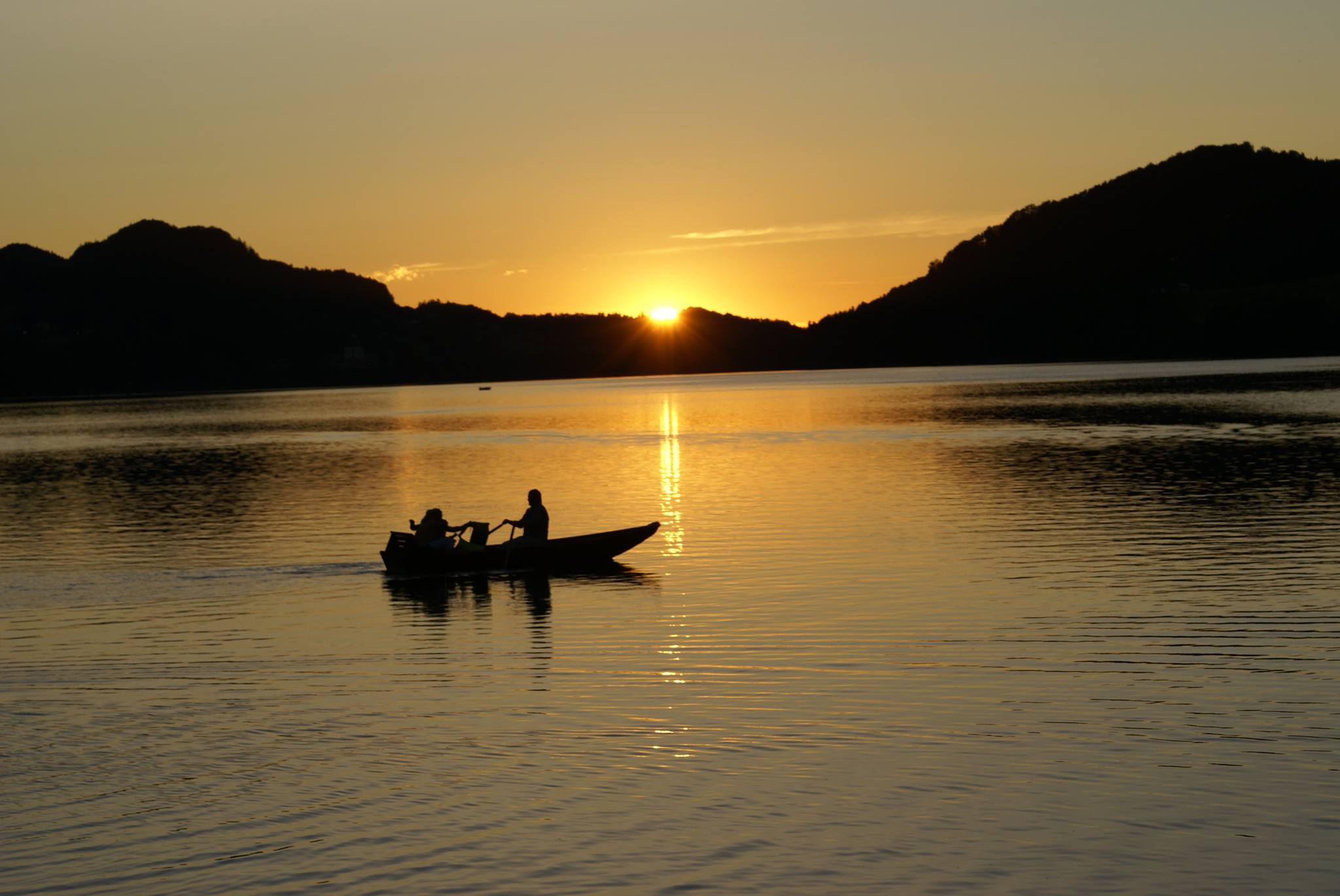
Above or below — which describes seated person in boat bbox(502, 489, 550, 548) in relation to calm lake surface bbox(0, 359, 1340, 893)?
above

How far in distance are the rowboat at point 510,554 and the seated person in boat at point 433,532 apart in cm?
17

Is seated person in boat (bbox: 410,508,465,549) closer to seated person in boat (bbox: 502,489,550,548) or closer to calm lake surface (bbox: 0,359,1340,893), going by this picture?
calm lake surface (bbox: 0,359,1340,893)

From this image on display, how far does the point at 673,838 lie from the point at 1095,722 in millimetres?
7027

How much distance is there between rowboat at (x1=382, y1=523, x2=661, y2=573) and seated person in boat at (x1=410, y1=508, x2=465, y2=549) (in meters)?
0.17

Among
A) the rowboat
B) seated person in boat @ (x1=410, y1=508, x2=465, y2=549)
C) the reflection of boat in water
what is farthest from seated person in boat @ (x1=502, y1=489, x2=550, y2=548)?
seated person in boat @ (x1=410, y1=508, x2=465, y2=549)

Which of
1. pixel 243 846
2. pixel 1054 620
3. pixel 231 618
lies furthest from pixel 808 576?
pixel 243 846

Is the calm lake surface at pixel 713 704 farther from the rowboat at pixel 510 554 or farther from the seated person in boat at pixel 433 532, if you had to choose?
the seated person in boat at pixel 433 532

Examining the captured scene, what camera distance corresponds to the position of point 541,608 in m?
30.8

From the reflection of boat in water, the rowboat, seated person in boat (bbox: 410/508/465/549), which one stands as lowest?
the reflection of boat in water

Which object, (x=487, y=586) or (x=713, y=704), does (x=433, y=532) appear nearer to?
(x=487, y=586)

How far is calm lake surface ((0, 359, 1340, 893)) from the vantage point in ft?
46.5

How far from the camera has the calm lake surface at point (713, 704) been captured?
46.5 feet

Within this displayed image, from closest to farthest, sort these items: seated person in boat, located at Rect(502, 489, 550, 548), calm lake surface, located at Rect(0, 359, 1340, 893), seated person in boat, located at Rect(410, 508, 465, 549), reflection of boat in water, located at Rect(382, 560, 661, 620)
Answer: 1. calm lake surface, located at Rect(0, 359, 1340, 893)
2. reflection of boat in water, located at Rect(382, 560, 661, 620)
3. seated person in boat, located at Rect(502, 489, 550, 548)
4. seated person in boat, located at Rect(410, 508, 465, 549)

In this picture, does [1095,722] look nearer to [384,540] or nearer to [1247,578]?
[1247,578]
